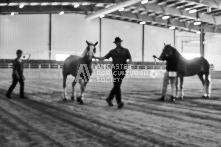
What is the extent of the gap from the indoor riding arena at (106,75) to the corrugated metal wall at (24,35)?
104 millimetres

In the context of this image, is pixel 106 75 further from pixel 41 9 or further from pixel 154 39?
pixel 154 39

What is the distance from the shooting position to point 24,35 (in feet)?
118

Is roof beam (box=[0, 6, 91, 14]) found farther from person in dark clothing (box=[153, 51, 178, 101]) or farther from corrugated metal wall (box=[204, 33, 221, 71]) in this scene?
person in dark clothing (box=[153, 51, 178, 101])

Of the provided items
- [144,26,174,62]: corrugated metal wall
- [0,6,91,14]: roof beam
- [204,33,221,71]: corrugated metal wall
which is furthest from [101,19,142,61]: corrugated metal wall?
[204,33,221,71]: corrugated metal wall

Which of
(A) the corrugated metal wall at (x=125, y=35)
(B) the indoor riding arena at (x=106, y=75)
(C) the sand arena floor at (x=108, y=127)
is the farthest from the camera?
(A) the corrugated metal wall at (x=125, y=35)

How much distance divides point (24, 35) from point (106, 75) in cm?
1014

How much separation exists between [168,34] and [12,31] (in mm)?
20098

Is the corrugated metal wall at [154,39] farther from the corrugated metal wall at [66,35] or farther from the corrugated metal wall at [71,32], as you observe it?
the corrugated metal wall at [71,32]

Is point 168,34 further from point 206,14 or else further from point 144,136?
point 144,136

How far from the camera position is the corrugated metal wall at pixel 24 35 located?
116 feet

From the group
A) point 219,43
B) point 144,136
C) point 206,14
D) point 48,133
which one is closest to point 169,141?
point 144,136

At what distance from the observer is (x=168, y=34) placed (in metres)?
44.6

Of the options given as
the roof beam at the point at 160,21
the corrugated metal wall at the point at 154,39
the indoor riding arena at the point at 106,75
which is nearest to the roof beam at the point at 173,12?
the indoor riding arena at the point at 106,75

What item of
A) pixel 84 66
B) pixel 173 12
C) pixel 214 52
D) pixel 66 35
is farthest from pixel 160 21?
pixel 84 66
